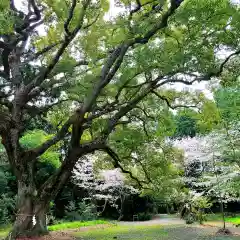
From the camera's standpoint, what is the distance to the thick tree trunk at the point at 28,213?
38.5 ft

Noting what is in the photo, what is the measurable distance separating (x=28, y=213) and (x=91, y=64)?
16.6 ft

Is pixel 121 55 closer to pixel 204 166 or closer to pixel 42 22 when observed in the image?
pixel 42 22

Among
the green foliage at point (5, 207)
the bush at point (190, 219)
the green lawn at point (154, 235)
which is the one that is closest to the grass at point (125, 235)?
the green lawn at point (154, 235)

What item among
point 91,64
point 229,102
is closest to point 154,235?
point 229,102

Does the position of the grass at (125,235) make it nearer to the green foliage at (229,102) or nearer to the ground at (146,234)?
the ground at (146,234)

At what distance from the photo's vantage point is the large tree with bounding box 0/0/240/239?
28.0ft

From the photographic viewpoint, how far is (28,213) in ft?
38.9

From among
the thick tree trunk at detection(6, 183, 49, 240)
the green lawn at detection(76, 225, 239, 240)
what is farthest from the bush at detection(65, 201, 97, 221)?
the thick tree trunk at detection(6, 183, 49, 240)

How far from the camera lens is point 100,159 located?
1627 centimetres

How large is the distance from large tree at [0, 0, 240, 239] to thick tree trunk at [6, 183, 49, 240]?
0.03 meters

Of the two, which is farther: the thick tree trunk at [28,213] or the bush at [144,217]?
the bush at [144,217]

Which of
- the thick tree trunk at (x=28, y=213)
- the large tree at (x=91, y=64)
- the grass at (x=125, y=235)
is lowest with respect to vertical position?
the grass at (x=125, y=235)

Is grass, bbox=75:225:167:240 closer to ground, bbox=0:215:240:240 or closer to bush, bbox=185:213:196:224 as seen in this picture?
ground, bbox=0:215:240:240

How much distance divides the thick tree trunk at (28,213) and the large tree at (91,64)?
0.03 m
